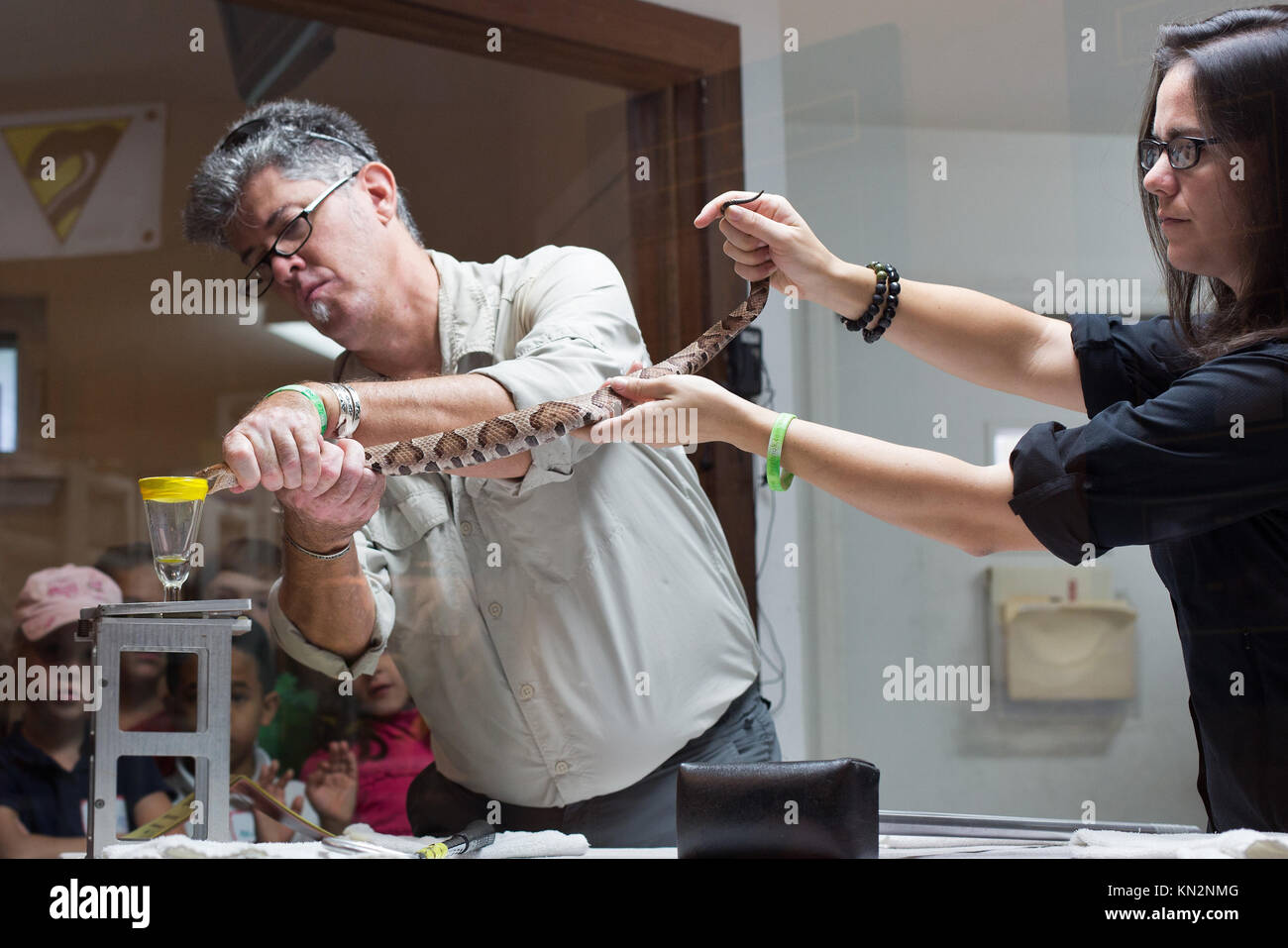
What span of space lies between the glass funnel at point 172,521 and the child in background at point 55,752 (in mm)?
119

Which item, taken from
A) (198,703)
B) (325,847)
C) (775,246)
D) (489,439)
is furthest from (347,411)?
(775,246)

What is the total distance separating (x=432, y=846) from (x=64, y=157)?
3.89 ft

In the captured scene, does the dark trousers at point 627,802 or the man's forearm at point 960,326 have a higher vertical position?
the man's forearm at point 960,326

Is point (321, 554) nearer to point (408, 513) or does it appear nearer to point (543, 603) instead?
point (408, 513)

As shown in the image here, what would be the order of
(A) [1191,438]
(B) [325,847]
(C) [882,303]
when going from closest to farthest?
(A) [1191,438], (B) [325,847], (C) [882,303]

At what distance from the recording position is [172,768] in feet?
4.20

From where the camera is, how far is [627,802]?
1338 millimetres

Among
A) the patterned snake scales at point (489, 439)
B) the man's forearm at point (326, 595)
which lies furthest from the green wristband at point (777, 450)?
the man's forearm at point (326, 595)

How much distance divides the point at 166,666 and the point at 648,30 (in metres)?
1.19

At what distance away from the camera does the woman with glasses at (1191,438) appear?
1023 mm

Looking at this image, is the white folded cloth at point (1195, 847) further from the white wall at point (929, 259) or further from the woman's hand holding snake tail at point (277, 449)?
the woman's hand holding snake tail at point (277, 449)

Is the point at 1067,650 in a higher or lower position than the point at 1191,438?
lower

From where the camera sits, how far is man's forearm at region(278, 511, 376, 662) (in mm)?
1330

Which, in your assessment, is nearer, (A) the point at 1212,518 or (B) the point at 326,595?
(A) the point at 1212,518
